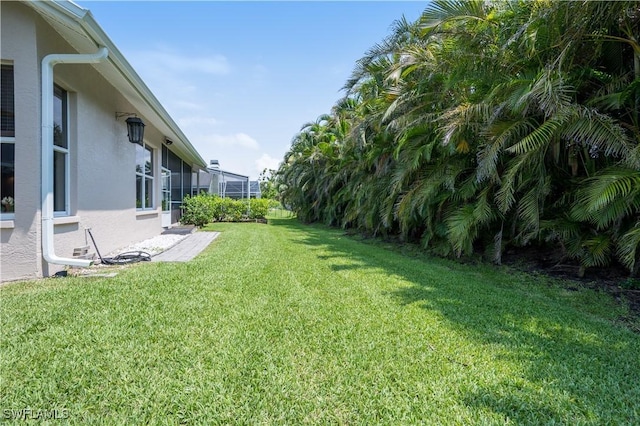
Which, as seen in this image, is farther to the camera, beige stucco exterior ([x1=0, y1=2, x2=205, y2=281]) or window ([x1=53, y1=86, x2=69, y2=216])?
window ([x1=53, y1=86, x2=69, y2=216])

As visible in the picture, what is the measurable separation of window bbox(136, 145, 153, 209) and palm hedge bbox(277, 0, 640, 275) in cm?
681

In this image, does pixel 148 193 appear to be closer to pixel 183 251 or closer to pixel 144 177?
pixel 144 177

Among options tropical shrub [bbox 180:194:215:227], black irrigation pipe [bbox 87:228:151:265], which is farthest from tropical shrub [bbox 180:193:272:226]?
black irrigation pipe [bbox 87:228:151:265]

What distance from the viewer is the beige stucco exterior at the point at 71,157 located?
4109 mm

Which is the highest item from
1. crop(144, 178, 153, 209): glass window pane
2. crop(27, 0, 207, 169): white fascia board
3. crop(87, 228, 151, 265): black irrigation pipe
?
crop(27, 0, 207, 169): white fascia board

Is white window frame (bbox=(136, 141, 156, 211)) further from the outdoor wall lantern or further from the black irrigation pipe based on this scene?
the black irrigation pipe

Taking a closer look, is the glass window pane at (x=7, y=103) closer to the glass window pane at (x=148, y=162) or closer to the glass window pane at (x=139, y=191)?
the glass window pane at (x=139, y=191)

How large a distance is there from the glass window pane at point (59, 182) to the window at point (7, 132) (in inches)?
25.9

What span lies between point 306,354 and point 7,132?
16.2 ft

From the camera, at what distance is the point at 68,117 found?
514 centimetres

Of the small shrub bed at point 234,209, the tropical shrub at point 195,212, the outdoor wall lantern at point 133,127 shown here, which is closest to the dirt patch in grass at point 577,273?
the outdoor wall lantern at point 133,127

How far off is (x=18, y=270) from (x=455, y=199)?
7.98 metres

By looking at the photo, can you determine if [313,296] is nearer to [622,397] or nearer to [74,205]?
[622,397]

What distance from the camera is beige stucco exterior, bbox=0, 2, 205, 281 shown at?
13.5 feet
